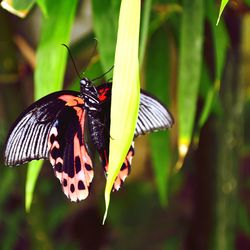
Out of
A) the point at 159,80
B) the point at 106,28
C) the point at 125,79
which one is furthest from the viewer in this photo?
the point at 159,80

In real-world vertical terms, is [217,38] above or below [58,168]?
above

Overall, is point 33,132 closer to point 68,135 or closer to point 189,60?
point 68,135

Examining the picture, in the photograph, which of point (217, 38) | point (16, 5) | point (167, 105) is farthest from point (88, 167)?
point (167, 105)

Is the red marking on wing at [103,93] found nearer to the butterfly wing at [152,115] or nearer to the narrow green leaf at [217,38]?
the butterfly wing at [152,115]

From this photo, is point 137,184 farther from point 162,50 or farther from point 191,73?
point 191,73

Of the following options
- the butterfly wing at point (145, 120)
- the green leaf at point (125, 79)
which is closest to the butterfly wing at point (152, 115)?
the butterfly wing at point (145, 120)
